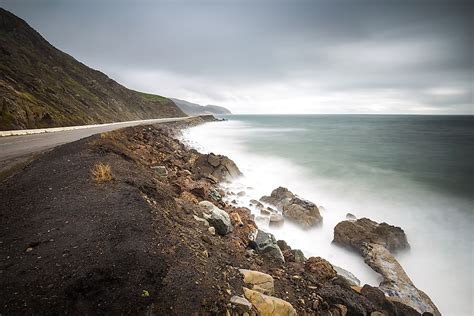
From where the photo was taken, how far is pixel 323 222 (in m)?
12.4

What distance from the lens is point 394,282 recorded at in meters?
7.70

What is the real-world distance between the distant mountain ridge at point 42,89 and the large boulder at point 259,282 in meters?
24.8

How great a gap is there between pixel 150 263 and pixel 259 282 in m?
2.20

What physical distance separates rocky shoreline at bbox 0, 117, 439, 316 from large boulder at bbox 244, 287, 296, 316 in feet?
0.05

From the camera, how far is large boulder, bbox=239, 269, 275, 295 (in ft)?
15.1

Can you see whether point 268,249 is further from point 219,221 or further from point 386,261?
point 386,261

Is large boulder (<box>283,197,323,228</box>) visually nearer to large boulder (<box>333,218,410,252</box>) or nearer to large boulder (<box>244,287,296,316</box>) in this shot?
large boulder (<box>333,218,410,252</box>)

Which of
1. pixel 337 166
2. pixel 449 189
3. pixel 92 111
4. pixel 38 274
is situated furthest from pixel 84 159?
pixel 92 111

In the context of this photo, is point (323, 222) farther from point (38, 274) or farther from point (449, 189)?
point (449, 189)

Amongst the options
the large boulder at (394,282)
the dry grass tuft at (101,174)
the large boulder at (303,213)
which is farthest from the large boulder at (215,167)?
the large boulder at (394,282)

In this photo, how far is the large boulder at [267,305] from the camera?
4074mm

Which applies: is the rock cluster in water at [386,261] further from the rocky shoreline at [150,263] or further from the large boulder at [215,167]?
the large boulder at [215,167]

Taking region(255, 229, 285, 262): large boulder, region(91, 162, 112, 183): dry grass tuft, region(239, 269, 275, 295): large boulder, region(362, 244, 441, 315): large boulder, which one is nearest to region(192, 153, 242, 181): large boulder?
region(91, 162, 112, 183): dry grass tuft

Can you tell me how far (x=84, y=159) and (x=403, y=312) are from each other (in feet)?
35.5
